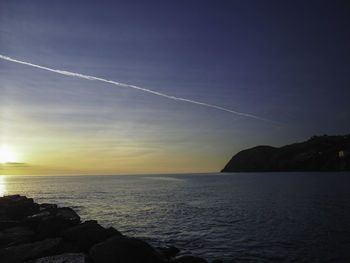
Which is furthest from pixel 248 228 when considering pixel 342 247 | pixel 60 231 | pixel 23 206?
pixel 23 206

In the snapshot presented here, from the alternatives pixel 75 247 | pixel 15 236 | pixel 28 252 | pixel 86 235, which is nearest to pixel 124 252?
pixel 75 247

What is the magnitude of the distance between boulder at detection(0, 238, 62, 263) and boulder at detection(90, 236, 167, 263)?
11.3 ft

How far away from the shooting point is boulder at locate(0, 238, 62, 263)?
13570 millimetres

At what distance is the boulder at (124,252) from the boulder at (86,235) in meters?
3.86

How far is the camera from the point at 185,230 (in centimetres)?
2522

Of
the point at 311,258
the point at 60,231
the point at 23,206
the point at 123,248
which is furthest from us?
the point at 23,206

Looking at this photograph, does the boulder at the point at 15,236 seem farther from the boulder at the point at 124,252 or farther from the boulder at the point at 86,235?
the boulder at the point at 124,252

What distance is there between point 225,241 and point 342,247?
9.01 m

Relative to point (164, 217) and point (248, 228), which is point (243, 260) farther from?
Result: point (164, 217)

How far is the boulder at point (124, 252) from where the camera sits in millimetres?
12325

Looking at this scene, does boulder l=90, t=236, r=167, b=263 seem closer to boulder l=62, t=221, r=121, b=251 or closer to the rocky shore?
the rocky shore

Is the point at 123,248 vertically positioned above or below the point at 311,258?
above

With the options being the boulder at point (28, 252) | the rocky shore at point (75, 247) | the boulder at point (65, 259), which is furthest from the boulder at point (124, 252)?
the boulder at point (28, 252)

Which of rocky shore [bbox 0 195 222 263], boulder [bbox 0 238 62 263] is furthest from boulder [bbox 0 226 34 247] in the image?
boulder [bbox 0 238 62 263]
